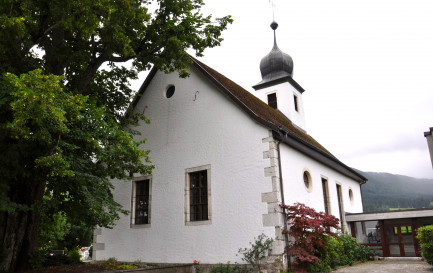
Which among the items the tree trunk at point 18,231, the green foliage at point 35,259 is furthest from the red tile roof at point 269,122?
the green foliage at point 35,259

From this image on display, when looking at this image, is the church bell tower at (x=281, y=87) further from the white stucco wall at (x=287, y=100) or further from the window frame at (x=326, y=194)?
the window frame at (x=326, y=194)

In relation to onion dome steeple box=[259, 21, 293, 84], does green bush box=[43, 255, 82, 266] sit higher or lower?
lower

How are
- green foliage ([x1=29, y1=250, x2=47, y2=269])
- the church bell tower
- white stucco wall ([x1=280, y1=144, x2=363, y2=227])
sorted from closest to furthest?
green foliage ([x1=29, y1=250, x2=47, y2=269])
white stucco wall ([x1=280, y1=144, x2=363, y2=227])
the church bell tower

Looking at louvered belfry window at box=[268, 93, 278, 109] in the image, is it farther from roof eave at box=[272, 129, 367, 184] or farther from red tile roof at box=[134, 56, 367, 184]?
red tile roof at box=[134, 56, 367, 184]

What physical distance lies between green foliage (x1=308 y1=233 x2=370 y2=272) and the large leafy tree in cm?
594

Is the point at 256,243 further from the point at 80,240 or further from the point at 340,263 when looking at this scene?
the point at 80,240

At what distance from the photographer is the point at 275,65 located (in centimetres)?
2255

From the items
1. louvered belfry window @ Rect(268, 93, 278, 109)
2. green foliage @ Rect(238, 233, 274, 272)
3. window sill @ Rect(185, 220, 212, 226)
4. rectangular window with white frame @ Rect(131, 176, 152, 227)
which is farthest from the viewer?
louvered belfry window @ Rect(268, 93, 278, 109)

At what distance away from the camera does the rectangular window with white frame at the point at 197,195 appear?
11859 millimetres

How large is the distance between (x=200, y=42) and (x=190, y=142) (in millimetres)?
3498

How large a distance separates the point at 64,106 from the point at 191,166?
17.9 feet

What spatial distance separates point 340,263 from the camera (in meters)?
12.5

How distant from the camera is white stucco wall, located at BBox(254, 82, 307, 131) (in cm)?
2112

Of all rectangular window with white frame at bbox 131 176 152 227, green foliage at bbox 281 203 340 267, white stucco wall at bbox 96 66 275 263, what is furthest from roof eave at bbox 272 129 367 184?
rectangular window with white frame at bbox 131 176 152 227
